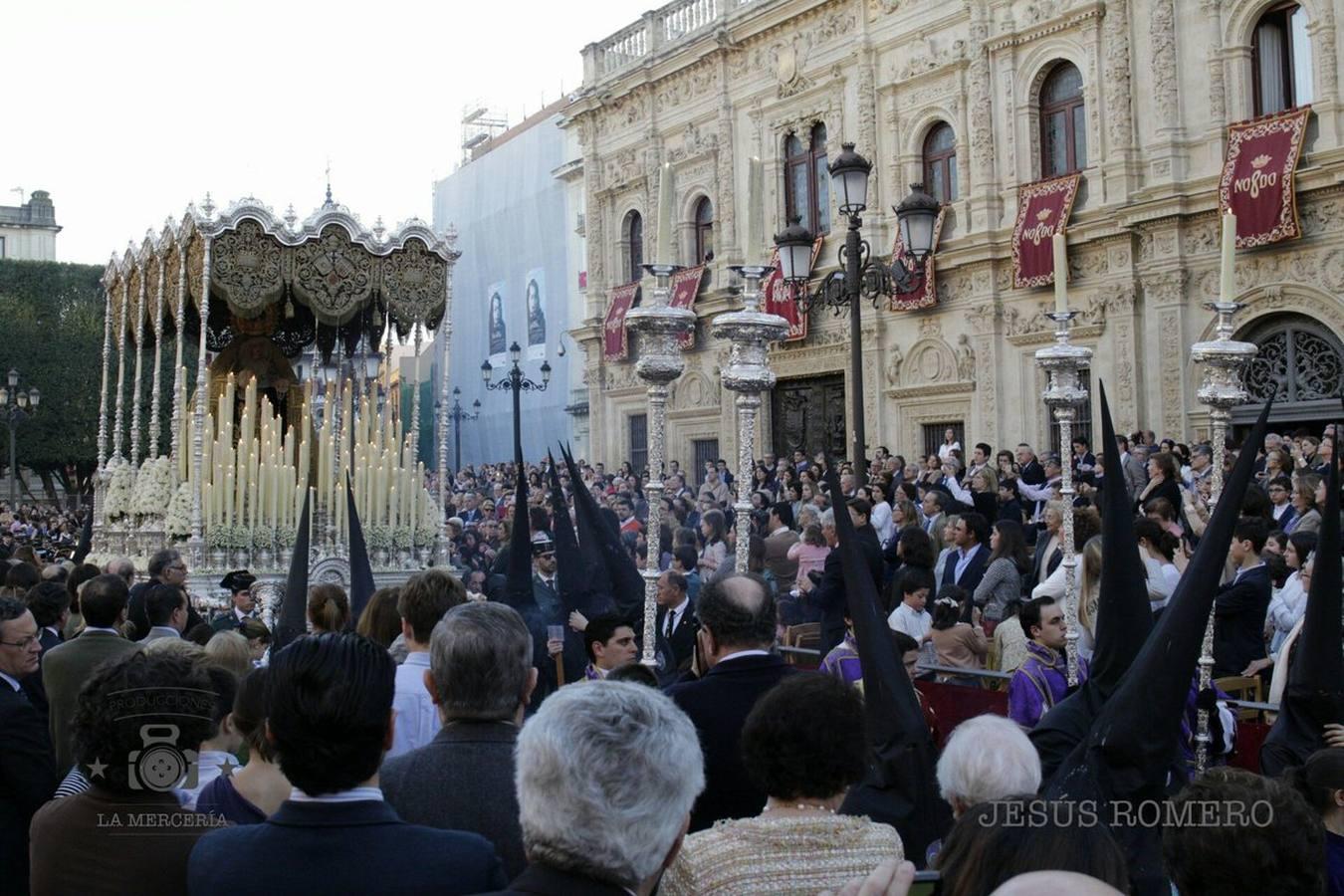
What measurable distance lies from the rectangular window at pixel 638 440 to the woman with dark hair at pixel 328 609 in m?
22.7

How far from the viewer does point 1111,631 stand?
400 cm

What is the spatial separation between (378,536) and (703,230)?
639 inches

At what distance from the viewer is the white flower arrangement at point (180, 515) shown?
41.3 feet

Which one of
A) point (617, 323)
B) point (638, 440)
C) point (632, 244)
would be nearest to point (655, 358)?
point (617, 323)

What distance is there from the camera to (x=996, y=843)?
7.52 ft

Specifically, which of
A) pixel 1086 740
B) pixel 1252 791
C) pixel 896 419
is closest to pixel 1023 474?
pixel 896 419

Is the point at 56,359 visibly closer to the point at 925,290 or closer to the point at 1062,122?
the point at 925,290

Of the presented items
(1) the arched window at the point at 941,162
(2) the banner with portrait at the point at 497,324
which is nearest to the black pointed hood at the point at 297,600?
(1) the arched window at the point at 941,162

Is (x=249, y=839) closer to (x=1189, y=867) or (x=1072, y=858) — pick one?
(x=1072, y=858)

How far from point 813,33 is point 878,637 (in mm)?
22473

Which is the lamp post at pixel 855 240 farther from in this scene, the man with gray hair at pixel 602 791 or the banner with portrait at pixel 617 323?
the banner with portrait at pixel 617 323

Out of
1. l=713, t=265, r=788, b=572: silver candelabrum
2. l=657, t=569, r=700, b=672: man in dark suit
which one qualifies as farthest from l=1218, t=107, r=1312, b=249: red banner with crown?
l=657, t=569, r=700, b=672: man in dark suit

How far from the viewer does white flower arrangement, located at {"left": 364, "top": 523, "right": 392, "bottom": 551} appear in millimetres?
13016

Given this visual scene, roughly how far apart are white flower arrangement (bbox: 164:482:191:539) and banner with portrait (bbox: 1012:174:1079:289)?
12.4 m
